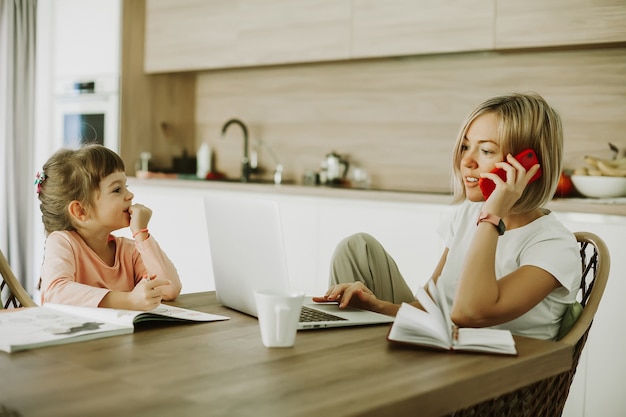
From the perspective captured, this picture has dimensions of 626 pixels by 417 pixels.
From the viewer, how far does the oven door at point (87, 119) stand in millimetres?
4656

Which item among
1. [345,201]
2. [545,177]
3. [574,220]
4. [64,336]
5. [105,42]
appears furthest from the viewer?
[105,42]

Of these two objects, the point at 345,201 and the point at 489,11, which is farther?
the point at 345,201

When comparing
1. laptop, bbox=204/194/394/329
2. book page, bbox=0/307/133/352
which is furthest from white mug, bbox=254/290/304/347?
book page, bbox=0/307/133/352

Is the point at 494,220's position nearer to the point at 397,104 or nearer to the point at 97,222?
the point at 97,222

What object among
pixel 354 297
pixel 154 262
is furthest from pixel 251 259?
pixel 154 262

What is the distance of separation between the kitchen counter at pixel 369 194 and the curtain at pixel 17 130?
1091 millimetres

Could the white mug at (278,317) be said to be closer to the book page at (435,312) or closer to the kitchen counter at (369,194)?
the book page at (435,312)

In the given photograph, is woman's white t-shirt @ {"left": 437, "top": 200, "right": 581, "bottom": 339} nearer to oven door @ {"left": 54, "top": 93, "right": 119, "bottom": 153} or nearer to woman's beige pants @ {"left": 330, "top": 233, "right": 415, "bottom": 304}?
woman's beige pants @ {"left": 330, "top": 233, "right": 415, "bottom": 304}

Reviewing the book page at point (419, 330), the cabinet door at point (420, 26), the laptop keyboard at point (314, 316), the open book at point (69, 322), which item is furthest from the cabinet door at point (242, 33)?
the book page at point (419, 330)

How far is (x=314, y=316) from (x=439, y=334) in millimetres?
324

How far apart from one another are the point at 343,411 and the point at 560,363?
542mm

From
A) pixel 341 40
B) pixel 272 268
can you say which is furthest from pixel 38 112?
pixel 272 268

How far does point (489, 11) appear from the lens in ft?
11.0

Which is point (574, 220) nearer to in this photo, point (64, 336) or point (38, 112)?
point (64, 336)
